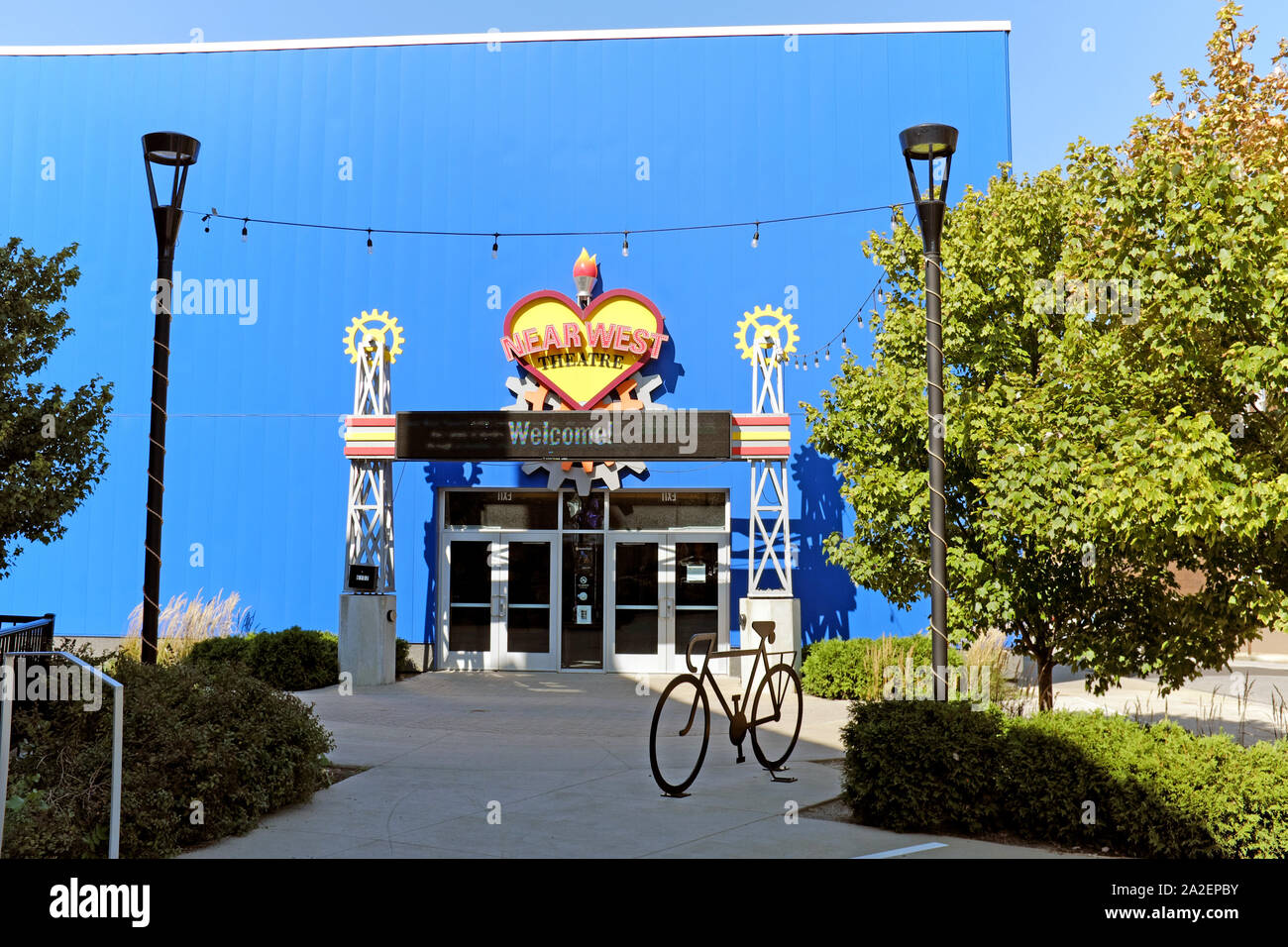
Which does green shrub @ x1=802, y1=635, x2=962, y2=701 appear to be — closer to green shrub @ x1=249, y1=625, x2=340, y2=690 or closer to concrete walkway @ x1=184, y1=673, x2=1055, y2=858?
concrete walkway @ x1=184, y1=673, x2=1055, y2=858

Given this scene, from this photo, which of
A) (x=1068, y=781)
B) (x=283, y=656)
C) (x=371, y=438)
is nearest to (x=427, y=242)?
(x=371, y=438)

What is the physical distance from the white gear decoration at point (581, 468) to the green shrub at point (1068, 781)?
9.28m

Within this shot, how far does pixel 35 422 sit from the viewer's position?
344 inches

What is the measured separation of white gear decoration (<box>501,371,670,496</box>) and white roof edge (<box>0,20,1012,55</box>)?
19.3ft

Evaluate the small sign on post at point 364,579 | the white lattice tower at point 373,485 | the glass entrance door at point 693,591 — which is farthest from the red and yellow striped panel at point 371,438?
the glass entrance door at point 693,591

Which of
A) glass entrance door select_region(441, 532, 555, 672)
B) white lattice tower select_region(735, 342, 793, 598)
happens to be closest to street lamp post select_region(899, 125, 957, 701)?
white lattice tower select_region(735, 342, 793, 598)

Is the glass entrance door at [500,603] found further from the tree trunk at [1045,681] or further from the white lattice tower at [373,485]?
the tree trunk at [1045,681]

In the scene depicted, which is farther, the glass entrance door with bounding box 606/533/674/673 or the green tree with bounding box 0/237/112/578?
the glass entrance door with bounding box 606/533/674/673

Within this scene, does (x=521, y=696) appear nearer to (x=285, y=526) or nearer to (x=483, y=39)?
(x=285, y=526)

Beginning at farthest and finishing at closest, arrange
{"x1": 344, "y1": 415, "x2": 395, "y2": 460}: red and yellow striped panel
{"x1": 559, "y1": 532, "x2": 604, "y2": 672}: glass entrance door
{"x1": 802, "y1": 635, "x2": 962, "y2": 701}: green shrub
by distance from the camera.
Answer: {"x1": 559, "y1": 532, "x2": 604, "y2": 672}: glass entrance door, {"x1": 344, "y1": 415, "x2": 395, "y2": 460}: red and yellow striped panel, {"x1": 802, "y1": 635, "x2": 962, "y2": 701}: green shrub

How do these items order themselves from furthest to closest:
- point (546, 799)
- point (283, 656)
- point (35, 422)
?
1. point (283, 656)
2. point (35, 422)
3. point (546, 799)

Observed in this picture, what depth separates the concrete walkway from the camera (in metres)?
6.49

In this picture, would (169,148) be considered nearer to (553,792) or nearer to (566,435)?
(553,792)

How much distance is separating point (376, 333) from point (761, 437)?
6.20 m
